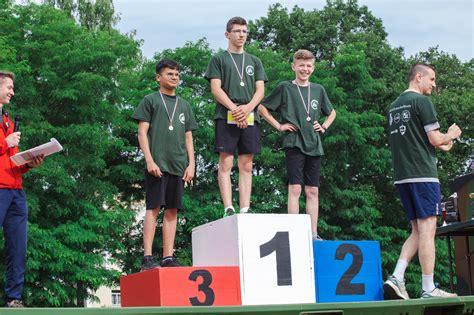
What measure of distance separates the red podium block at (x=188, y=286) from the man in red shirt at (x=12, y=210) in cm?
85

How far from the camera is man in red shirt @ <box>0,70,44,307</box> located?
554 cm

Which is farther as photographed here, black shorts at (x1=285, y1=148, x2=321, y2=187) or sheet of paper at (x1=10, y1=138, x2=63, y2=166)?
black shorts at (x1=285, y1=148, x2=321, y2=187)

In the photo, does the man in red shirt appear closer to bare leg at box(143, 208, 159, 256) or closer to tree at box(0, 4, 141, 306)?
bare leg at box(143, 208, 159, 256)

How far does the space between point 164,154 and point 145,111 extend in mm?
409

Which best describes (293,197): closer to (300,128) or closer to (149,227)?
(300,128)

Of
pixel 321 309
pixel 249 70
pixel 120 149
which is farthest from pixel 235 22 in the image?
pixel 120 149

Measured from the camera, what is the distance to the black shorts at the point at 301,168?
737cm

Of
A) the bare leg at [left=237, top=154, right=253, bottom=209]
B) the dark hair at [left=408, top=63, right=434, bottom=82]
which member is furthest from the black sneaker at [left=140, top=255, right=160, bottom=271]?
the dark hair at [left=408, top=63, right=434, bottom=82]

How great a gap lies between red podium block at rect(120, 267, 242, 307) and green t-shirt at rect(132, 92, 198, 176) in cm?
142

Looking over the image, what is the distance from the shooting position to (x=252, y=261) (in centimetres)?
545

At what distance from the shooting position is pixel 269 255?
5.52 meters

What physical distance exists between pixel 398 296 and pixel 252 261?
1.19 m

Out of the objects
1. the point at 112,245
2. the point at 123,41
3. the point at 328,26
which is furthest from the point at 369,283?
the point at 328,26

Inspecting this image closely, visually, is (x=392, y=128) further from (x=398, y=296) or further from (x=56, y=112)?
(x=56, y=112)
